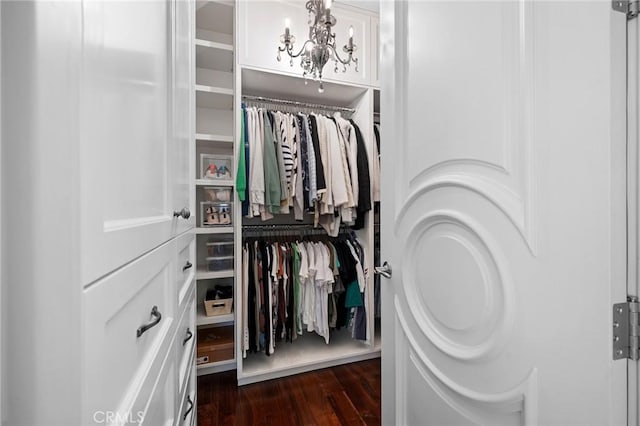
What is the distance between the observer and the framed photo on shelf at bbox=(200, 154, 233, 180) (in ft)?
→ 6.30

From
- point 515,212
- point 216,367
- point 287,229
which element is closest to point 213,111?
point 287,229

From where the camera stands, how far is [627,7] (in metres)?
0.51

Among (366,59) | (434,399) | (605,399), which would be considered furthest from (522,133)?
(366,59)

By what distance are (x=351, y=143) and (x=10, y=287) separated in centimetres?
197

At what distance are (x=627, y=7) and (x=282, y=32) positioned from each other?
1.83 m

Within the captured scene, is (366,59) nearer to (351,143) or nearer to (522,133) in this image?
(351,143)

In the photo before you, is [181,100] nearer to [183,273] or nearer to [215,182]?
[183,273]

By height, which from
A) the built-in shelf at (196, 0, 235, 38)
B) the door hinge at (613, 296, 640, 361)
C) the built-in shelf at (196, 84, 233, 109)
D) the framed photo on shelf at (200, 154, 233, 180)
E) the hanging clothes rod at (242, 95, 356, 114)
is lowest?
the door hinge at (613, 296, 640, 361)

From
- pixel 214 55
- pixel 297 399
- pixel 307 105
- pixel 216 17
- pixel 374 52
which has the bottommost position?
pixel 297 399

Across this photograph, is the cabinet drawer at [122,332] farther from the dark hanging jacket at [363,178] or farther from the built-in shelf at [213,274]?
the dark hanging jacket at [363,178]

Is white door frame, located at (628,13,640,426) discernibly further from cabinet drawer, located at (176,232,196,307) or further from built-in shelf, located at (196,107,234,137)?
built-in shelf, located at (196,107,234,137)

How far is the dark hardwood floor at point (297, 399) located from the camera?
5.08 ft

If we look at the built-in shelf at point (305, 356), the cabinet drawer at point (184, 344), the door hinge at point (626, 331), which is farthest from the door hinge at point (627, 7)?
the built-in shelf at point (305, 356)

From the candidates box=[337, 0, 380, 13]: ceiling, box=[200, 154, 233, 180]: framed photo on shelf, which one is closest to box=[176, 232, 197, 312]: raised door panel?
box=[200, 154, 233, 180]: framed photo on shelf
